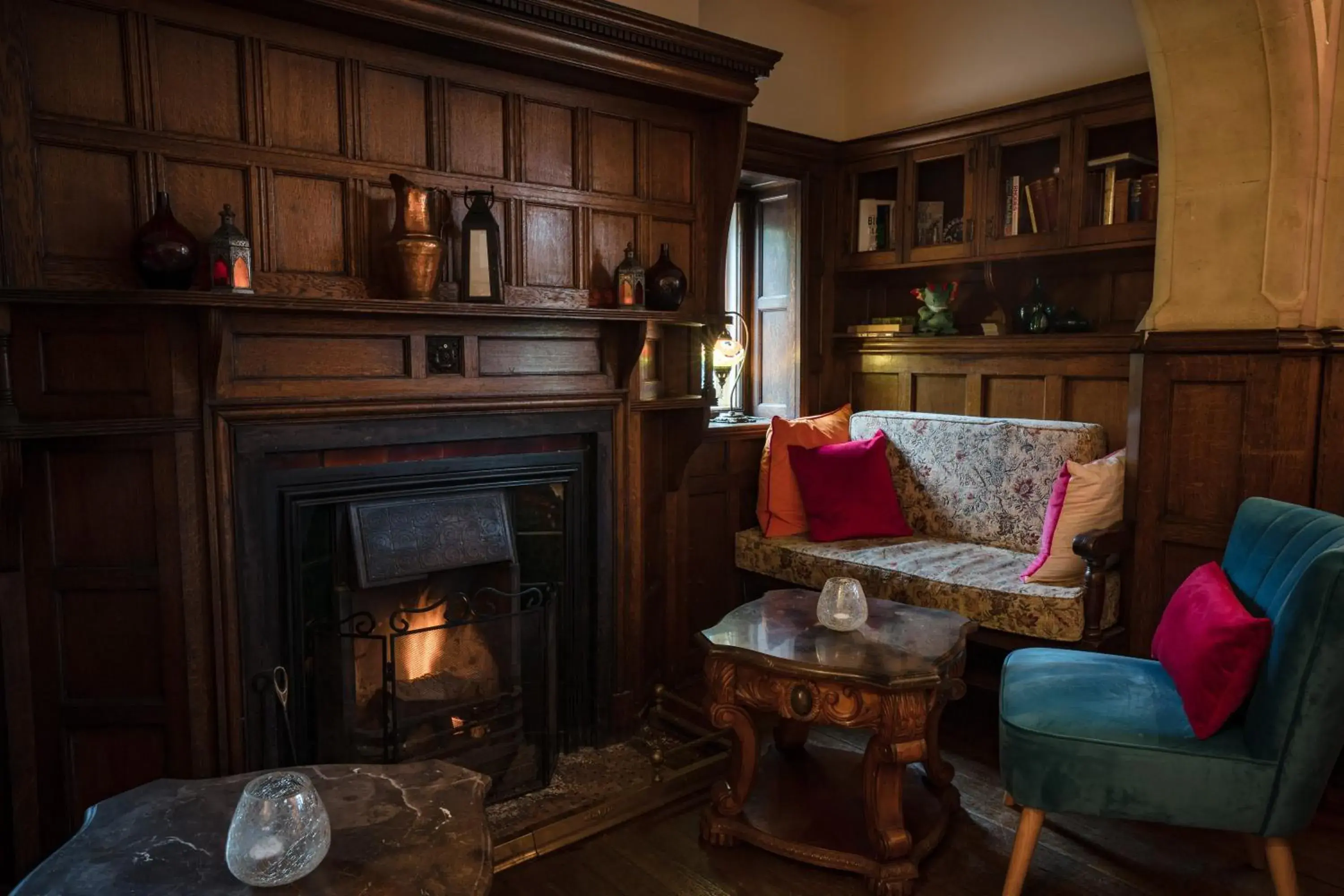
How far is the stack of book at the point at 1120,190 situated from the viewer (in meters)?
3.16

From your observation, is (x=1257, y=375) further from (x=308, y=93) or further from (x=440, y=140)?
(x=308, y=93)

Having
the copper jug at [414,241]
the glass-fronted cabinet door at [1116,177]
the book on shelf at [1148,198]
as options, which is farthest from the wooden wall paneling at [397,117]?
the book on shelf at [1148,198]

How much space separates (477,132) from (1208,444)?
2.49 meters

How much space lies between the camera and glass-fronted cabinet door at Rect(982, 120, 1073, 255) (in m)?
3.39

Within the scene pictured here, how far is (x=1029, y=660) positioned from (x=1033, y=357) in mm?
1648

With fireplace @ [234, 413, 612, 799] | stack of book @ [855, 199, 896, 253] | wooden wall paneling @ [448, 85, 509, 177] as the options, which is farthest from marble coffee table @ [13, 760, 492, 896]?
stack of book @ [855, 199, 896, 253]

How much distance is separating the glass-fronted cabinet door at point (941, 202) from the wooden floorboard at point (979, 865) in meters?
2.29

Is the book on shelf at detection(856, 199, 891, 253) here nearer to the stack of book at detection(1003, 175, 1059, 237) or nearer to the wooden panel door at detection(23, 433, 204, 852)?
the stack of book at detection(1003, 175, 1059, 237)

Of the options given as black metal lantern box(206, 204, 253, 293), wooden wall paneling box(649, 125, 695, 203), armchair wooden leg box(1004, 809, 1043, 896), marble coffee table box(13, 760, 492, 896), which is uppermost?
wooden wall paneling box(649, 125, 695, 203)

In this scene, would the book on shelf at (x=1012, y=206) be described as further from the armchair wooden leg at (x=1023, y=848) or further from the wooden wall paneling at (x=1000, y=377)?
the armchair wooden leg at (x=1023, y=848)

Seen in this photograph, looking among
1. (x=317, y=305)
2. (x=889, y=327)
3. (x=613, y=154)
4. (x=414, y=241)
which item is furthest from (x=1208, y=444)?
(x=317, y=305)

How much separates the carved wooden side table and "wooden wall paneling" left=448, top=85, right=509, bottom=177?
5.16 ft

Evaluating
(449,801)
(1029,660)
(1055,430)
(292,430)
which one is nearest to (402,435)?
(292,430)

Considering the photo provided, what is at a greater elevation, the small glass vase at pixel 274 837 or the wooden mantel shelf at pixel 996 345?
the wooden mantel shelf at pixel 996 345
